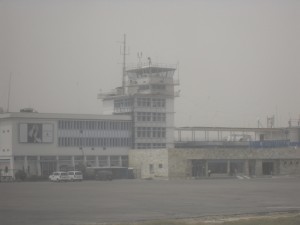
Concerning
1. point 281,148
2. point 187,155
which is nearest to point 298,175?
point 281,148

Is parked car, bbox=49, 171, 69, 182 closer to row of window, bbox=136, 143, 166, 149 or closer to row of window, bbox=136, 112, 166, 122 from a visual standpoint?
row of window, bbox=136, 143, 166, 149

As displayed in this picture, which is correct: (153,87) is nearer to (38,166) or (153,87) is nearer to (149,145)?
(149,145)

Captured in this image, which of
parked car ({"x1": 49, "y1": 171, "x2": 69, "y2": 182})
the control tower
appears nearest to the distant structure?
the control tower

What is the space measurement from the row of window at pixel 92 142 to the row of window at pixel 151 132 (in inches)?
89.7

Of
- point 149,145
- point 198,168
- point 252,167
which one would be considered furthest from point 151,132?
point 252,167

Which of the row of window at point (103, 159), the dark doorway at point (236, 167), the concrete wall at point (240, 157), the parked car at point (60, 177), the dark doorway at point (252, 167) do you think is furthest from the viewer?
the dark doorway at point (252, 167)

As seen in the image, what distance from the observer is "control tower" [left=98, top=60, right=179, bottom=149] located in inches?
3858

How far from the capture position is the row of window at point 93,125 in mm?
90188

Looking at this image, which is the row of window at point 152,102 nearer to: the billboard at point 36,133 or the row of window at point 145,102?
the row of window at point 145,102

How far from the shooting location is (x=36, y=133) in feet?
286

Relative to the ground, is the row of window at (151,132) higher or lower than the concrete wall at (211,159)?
higher

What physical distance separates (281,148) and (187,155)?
53.0 feet

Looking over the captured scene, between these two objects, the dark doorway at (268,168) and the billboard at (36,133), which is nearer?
the billboard at (36,133)

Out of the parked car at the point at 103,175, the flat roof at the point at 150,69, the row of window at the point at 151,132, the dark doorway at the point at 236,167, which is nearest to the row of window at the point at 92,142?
the row of window at the point at 151,132
